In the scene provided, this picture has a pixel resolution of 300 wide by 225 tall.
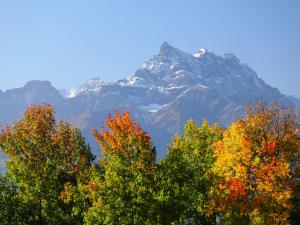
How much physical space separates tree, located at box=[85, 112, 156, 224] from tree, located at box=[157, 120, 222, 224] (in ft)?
5.87

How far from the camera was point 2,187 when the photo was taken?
176 ft

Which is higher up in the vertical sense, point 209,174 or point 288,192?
point 209,174

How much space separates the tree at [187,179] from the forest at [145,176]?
0.12 metres

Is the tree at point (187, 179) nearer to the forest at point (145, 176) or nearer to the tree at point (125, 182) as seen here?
the forest at point (145, 176)

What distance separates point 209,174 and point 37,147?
2057 cm

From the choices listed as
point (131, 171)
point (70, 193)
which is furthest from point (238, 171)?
point (70, 193)

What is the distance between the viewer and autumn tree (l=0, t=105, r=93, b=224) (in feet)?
179

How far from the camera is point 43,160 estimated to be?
193 ft

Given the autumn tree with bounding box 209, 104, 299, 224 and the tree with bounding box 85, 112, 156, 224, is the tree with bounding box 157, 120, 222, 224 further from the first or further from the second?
the autumn tree with bounding box 209, 104, 299, 224

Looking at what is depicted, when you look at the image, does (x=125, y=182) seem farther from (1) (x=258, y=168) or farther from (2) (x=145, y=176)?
(1) (x=258, y=168)

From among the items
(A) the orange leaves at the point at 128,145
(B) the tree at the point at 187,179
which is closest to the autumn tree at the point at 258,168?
(B) the tree at the point at 187,179

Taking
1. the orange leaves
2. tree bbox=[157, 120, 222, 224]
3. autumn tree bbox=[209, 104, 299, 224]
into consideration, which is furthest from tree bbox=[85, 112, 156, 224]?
autumn tree bbox=[209, 104, 299, 224]

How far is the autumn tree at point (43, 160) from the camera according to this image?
54656mm

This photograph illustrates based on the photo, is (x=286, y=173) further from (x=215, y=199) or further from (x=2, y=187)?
(x=2, y=187)
